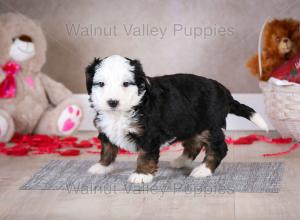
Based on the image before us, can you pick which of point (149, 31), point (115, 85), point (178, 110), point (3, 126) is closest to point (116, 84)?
point (115, 85)

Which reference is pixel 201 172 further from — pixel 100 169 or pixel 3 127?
pixel 3 127

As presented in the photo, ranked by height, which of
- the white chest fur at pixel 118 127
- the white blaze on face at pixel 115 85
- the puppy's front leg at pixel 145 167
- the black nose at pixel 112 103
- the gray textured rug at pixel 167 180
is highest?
the white blaze on face at pixel 115 85

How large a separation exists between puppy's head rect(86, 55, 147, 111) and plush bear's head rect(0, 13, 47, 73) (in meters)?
1.31

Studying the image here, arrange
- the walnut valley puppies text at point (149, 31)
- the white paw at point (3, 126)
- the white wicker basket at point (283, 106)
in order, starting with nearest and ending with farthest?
the white wicker basket at point (283, 106)
the white paw at point (3, 126)
the walnut valley puppies text at point (149, 31)

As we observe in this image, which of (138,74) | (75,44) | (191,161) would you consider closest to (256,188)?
(191,161)

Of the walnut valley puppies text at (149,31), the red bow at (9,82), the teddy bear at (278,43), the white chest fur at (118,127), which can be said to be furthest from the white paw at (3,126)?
the teddy bear at (278,43)

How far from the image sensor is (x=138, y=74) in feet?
8.16

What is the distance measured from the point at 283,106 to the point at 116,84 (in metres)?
1.35

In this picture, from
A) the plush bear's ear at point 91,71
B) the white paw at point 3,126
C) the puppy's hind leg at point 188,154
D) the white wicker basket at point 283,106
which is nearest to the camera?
the plush bear's ear at point 91,71

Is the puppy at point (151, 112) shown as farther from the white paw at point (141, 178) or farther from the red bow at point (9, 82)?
the red bow at point (9, 82)

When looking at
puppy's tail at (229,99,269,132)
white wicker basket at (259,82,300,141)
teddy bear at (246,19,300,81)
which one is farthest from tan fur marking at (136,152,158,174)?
teddy bear at (246,19,300,81)

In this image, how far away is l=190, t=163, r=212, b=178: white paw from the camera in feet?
8.72

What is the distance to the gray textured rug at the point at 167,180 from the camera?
97.5 inches

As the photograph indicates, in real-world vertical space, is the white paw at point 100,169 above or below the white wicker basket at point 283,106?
below
